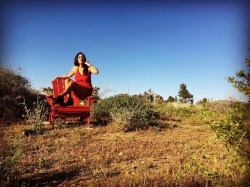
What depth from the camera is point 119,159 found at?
4.37 metres

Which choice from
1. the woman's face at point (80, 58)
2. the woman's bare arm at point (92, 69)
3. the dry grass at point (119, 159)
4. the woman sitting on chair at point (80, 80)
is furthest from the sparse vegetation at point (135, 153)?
the woman's face at point (80, 58)

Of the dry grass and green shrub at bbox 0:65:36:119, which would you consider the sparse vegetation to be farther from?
green shrub at bbox 0:65:36:119

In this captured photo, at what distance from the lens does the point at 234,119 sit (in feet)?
8.21

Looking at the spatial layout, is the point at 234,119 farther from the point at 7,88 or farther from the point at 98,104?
the point at 7,88

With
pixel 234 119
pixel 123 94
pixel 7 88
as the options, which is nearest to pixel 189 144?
pixel 234 119

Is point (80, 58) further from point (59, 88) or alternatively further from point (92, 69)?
point (59, 88)

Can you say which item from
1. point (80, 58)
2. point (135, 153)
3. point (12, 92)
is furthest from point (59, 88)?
point (135, 153)

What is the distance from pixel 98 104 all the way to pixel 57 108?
232 cm

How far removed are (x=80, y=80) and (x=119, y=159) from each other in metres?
3.76

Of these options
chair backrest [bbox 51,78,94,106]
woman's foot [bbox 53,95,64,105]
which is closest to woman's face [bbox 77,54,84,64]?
chair backrest [bbox 51,78,94,106]

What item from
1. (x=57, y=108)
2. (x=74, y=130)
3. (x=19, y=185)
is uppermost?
(x=57, y=108)

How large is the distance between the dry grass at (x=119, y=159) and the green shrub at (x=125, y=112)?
1.20 ft

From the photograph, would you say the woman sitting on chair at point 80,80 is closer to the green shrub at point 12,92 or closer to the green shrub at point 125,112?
the green shrub at point 125,112

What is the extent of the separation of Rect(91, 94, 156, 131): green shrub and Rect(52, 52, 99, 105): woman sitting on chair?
947mm
